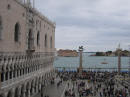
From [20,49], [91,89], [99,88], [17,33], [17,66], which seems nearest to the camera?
[17,66]

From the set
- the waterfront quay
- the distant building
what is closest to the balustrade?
the distant building

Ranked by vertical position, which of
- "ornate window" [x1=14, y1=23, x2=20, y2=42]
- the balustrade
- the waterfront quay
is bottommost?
the waterfront quay

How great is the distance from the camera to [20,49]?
22891 millimetres

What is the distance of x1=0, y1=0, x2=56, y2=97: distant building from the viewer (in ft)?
61.4

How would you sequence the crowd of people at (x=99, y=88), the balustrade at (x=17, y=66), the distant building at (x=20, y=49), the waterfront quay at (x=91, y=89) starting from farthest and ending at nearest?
the waterfront quay at (x=91, y=89)
the crowd of people at (x=99, y=88)
the distant building at (x=20, y=49)
the balustrade at (x=17, y=66)

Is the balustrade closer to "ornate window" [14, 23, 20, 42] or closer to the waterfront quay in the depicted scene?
"ornate window" [14, 23, 20, 42]

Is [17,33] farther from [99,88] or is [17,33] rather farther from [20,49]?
[99,88]

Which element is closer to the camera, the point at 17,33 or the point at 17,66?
the point at 17,66

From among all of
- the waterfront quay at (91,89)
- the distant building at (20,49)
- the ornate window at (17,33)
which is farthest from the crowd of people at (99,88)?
the ornate window at (17,33)

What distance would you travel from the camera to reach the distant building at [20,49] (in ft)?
61.4

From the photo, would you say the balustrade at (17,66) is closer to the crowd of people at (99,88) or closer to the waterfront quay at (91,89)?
the waterfront quay at (91,89)

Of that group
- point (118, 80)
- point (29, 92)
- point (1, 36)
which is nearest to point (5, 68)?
point (1, 36)

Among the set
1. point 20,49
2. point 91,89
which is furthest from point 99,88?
point 20,49

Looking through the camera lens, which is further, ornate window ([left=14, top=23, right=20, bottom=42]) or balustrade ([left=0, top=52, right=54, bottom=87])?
ornate window ([left=14, top=23, right=20, bottom=42])
